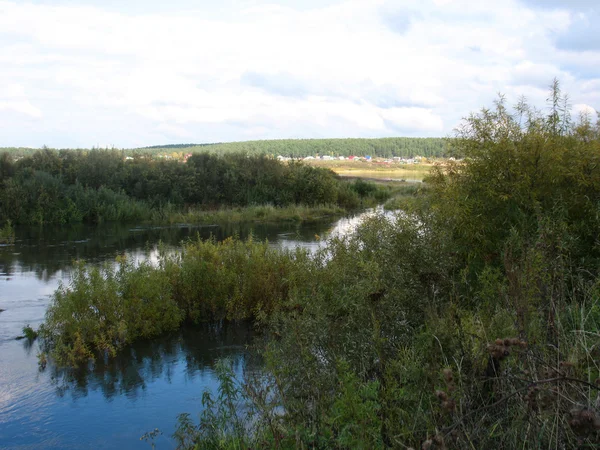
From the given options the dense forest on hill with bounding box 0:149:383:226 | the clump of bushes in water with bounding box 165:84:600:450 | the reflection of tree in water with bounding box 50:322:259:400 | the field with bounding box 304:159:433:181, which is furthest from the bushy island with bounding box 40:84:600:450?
the field with bounding box 304:159:433:181

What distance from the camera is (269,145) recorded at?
121625 mm

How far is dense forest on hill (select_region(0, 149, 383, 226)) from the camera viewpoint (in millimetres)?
29359

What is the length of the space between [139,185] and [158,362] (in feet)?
85.6

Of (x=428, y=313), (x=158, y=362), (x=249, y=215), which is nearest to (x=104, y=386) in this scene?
(x=158, y=362)

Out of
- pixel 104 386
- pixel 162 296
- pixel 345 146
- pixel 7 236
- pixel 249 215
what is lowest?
pixel 104 386

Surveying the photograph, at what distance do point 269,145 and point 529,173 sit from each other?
116 meters

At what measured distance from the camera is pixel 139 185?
3419cm

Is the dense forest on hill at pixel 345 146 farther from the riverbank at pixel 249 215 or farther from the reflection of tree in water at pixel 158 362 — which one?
the reflection of tree in water at pixel 158 362

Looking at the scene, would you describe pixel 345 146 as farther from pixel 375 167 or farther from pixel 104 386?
pixel 104 386

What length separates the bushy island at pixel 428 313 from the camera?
336 centimetres

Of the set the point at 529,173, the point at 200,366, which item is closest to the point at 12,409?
the point at 200,366

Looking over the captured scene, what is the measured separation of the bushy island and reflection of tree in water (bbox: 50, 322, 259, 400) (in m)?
0.31

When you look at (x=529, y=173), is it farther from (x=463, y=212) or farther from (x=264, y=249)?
(x=264, y=249)

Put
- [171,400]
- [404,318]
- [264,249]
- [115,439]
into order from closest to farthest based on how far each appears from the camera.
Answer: [404,318], [115,439], [171,400], [264,249]
